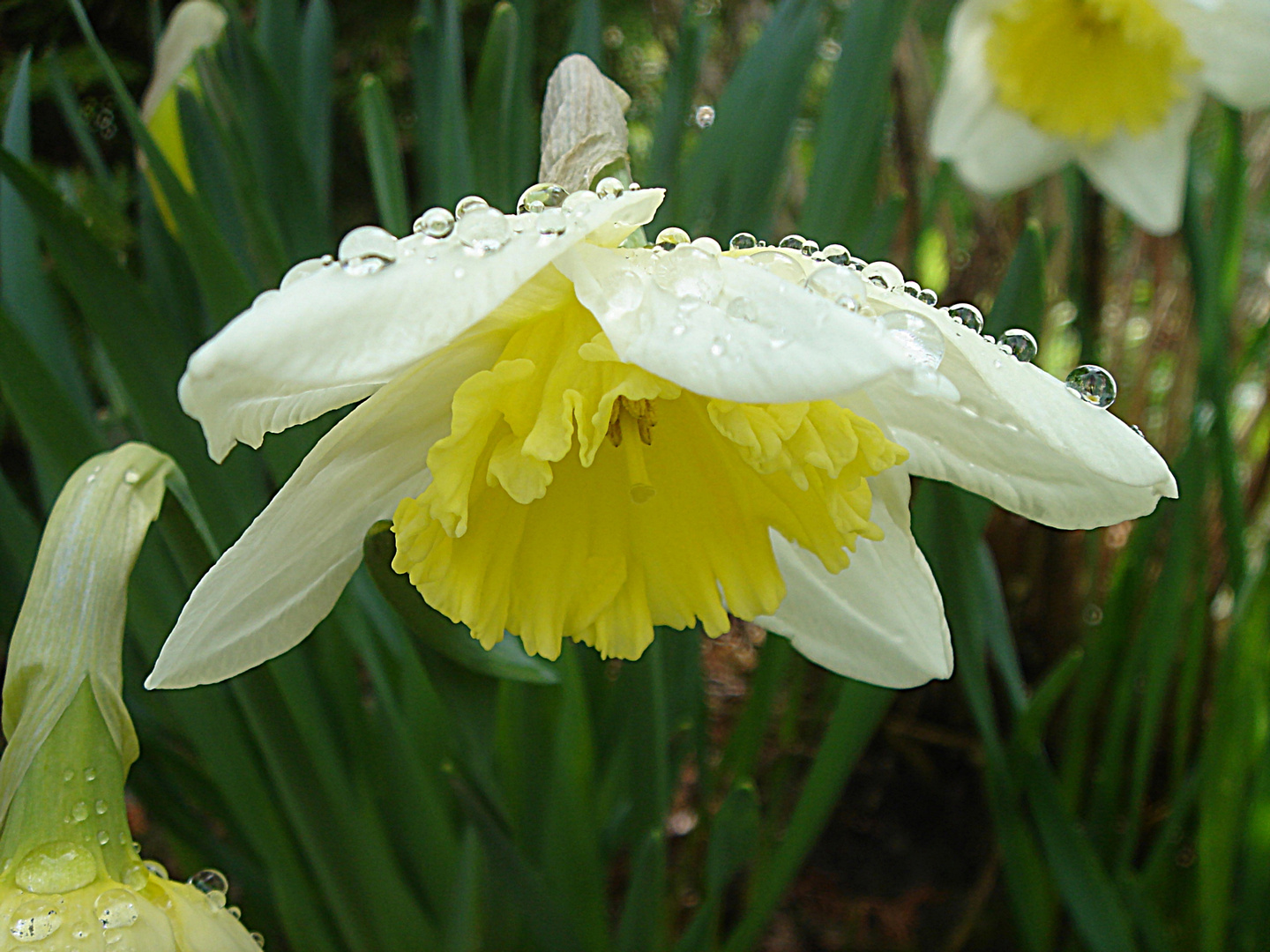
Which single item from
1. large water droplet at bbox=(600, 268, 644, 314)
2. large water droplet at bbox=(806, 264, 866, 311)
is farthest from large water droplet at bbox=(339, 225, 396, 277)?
large water droplet at bbox=(806, 264, 866, 311)

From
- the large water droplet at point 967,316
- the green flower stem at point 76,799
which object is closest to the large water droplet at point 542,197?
the large water droplet at point 967,316

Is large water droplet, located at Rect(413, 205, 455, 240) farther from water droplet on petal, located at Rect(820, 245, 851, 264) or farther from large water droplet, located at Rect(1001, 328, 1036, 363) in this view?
large water droplet, located at Rect(1001, 328, 1036, 363)

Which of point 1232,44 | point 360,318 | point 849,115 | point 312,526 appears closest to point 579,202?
point 360,318

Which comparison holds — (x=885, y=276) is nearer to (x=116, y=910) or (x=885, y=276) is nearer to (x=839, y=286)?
(x=839, y=286)

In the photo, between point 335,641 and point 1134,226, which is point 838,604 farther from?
point 1134,226

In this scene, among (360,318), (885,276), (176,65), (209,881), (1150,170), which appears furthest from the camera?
(1150,170)

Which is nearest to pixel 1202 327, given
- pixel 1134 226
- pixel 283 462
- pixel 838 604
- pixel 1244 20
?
pixel 1244 20
